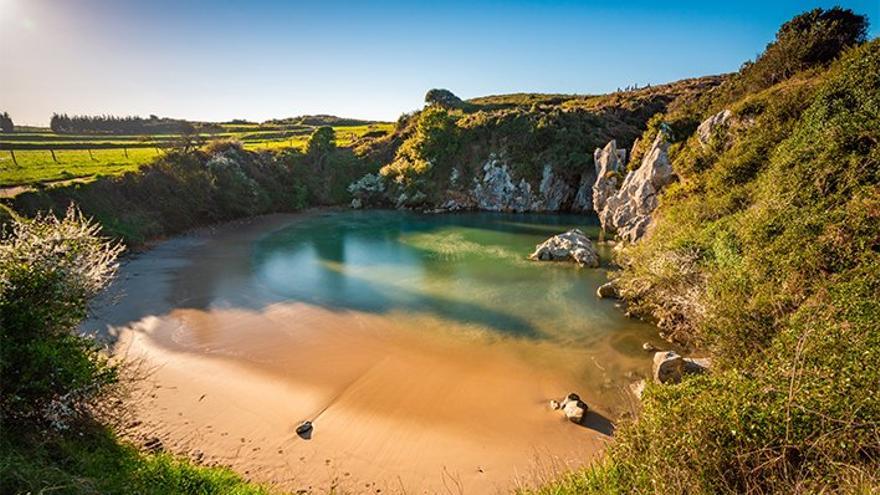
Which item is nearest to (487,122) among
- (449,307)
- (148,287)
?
(449,307)

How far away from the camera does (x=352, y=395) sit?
14.9 m

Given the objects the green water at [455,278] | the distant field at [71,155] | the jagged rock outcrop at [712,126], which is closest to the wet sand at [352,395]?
the green water at [455,278]

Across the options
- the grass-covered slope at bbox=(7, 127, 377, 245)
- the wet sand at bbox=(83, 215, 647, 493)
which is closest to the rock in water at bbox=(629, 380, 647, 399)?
the wet sand at bbox=(83, 215, 647, 493)

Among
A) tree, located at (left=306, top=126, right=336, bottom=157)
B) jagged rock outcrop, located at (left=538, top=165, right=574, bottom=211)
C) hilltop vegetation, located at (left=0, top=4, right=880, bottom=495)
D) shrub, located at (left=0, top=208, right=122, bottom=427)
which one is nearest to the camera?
hilltop vegetation, located at (left=0, top=4, right=880, bottom=495)

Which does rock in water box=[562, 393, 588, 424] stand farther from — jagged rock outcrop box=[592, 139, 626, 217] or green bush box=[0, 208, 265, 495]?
jagged rock outcrop box=[592, 139, 626, 217]

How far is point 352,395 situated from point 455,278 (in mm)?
14772

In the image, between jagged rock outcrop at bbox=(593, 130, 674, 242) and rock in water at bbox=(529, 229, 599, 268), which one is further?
rock in water at bbox=(529, 229, 599, 268)

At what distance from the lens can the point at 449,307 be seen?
923 inches

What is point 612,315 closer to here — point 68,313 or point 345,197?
point 68,313

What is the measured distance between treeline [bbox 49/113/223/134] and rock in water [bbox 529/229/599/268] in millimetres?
62524

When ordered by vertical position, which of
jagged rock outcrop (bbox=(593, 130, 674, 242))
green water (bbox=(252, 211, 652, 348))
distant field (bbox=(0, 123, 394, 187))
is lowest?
green water (bbox=(252, 211, 652, 348))

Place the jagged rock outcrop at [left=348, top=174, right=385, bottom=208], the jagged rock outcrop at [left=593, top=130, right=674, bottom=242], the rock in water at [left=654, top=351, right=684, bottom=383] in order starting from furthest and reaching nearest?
the jagged rock outcrop at [left=348, top=174, right=385, bottom=208]
the jagged rock outcrop at [left=593, top=130, right=674, bottom=242]
the rock in water at [left=654, top=351, right=684, bottom=383]

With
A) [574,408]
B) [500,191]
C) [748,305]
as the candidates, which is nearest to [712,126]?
[748,305]

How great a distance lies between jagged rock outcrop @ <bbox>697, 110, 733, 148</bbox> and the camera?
24.3 m
